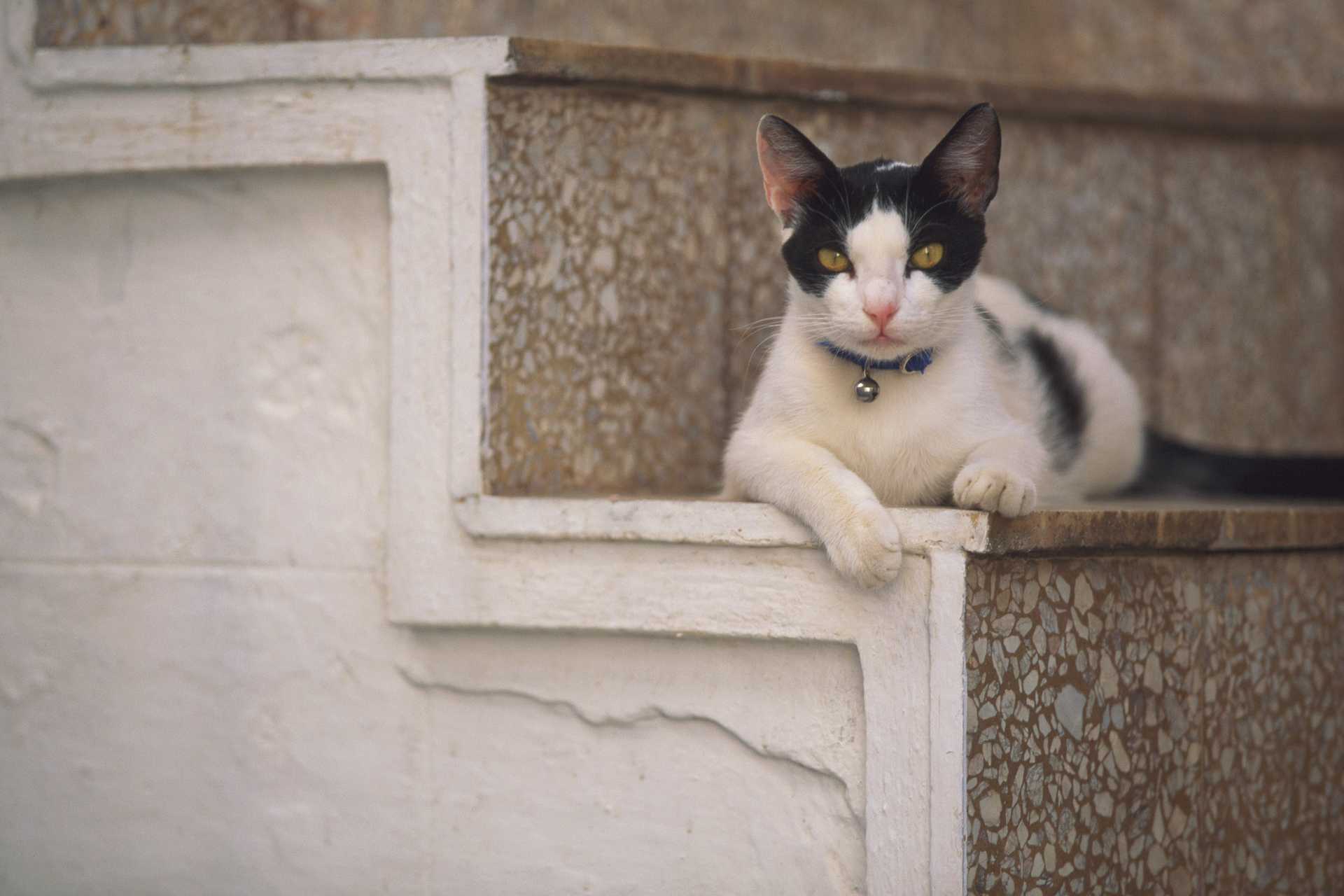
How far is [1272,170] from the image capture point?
333 cm

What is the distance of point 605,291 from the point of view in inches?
99.8

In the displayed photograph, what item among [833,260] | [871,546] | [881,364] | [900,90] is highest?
[900,90]

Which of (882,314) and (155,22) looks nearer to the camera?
(882,314)

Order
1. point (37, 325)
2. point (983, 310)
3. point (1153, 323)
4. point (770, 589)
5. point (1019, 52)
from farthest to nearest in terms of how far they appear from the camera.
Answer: point (1019, 52), point (1153, 323), point (37, 325), point (983, 310), point (770, 589)

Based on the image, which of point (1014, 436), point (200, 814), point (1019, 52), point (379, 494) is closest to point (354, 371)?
point (379, 494)

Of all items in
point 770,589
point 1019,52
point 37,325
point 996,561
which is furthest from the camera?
point 1019,52

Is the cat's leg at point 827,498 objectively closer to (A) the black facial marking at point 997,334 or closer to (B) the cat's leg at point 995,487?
A: (B) the cat's leg at point 995,487

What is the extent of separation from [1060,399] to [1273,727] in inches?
26.9

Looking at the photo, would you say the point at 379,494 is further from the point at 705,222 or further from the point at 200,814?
the point at 705,222

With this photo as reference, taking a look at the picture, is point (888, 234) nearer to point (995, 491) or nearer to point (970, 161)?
point (970, 161)

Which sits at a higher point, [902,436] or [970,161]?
[970,161]

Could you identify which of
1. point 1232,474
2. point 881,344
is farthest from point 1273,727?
point 881,344

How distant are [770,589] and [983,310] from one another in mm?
637

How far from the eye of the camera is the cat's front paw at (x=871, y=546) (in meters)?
1.88
